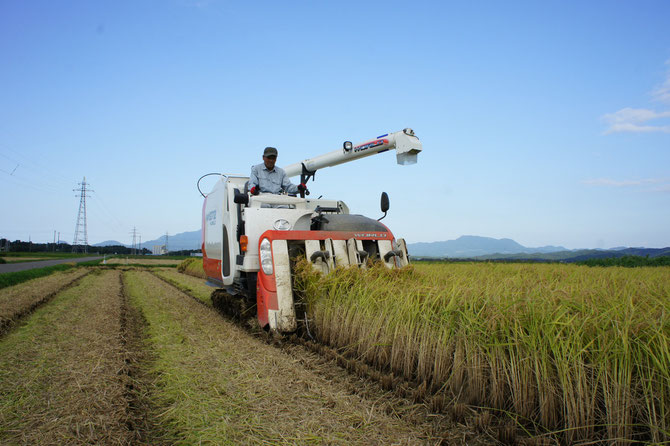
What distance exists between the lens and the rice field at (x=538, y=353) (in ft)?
7.21

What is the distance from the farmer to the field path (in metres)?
2.77

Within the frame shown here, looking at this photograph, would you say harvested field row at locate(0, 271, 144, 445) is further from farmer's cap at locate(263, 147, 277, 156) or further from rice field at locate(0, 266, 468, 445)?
farmer's cap at locate(263, 147, 277, 156)

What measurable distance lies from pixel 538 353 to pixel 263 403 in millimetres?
1923

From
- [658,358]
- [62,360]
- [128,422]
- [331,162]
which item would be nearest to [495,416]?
[658,358]

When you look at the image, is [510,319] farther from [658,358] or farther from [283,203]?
[283,203]

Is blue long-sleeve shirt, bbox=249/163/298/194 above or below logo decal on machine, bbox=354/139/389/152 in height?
below

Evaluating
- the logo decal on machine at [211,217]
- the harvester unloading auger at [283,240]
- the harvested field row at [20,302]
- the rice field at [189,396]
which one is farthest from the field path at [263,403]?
the harvested field row at [20,302]

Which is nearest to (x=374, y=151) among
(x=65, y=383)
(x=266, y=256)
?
(x=266, y=256)

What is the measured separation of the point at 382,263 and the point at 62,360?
3.77m

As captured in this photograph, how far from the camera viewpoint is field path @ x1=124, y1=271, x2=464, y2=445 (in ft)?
7.94

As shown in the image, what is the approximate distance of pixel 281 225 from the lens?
18.8 feet

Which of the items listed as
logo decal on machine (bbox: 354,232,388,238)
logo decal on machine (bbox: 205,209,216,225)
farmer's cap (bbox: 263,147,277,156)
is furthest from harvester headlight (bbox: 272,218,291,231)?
logo decal on machine (bbox: 205,209,216,225)

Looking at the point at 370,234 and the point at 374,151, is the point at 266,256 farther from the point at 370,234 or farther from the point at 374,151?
the point at 374,151

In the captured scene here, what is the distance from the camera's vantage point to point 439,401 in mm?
2811
